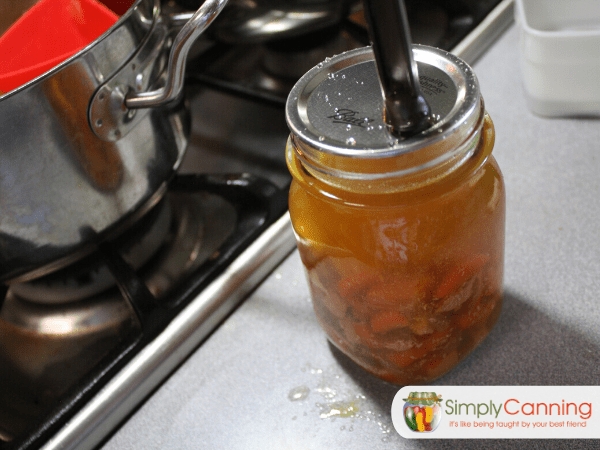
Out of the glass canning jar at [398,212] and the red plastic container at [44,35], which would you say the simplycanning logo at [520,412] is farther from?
the red plastic container at [44,35]

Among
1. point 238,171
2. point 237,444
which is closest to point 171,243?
point 238,171

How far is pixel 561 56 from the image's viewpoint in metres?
0.49

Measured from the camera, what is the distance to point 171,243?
55cm

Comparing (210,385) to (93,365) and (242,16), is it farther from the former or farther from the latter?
(242,16)

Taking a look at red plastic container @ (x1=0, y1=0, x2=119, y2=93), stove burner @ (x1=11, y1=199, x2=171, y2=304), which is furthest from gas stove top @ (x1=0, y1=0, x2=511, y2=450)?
red plastic container @ (x1=0, y1=0, x2=119, y2=93)

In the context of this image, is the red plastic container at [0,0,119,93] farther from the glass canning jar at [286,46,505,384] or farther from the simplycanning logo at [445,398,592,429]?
the simplycanning logo at [445,398,592,429]

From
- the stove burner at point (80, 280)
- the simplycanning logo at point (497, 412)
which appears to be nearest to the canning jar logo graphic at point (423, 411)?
the simplycanning logo at point (497, 412)

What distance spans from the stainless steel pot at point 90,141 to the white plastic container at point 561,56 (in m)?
0.30

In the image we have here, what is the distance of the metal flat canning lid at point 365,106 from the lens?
0.29m

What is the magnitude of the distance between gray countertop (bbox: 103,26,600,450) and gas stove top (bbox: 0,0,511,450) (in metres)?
0.02

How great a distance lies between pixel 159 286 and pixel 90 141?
0.16 metres

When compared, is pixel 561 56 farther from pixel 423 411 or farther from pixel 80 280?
pixel 80 280

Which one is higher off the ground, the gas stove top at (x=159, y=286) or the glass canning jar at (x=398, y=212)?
the glass canning jar at (x=398, y=212)

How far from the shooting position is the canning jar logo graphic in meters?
0.37
